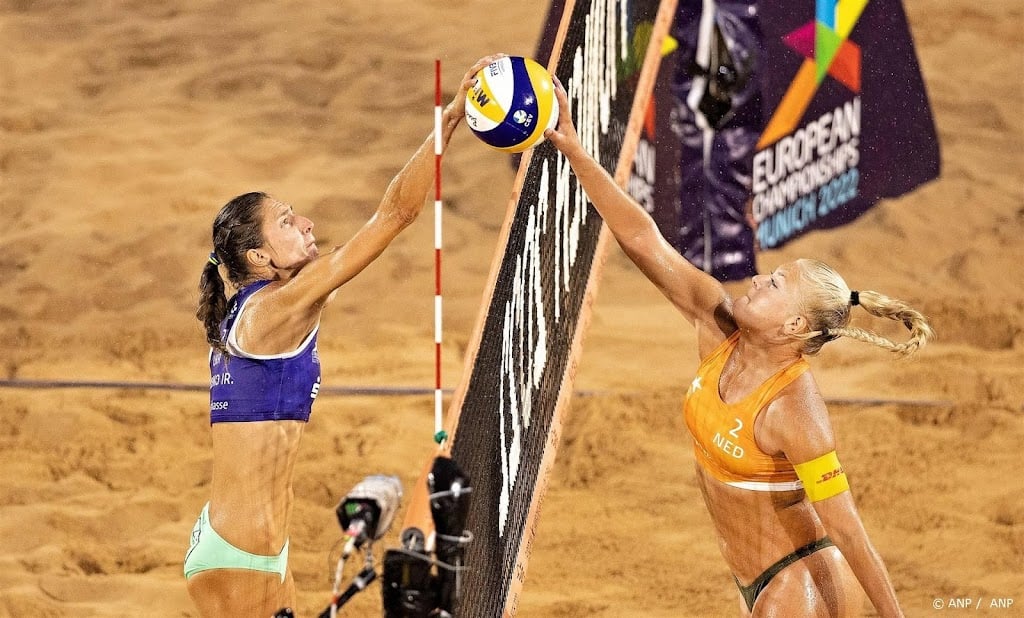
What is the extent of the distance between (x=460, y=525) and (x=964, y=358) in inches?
196

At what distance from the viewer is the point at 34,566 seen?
16.8 ft

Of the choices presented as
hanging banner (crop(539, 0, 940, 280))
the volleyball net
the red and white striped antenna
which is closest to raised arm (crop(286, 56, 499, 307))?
the red and white striped antenna

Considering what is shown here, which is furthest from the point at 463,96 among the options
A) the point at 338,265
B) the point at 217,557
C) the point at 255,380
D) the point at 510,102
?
the point at 217,557

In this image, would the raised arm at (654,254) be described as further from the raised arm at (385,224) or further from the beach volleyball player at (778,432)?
the raised arm at (385,224)

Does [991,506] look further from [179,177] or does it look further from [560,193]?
[179,177]

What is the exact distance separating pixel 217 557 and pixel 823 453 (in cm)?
168

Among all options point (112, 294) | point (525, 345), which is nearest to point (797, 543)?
point (525, 345)

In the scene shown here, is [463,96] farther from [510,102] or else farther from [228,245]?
[228,245]

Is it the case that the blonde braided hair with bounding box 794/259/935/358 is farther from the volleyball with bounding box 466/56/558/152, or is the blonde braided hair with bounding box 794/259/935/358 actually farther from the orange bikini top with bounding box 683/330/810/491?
the volleyball with bounding box 466/56/558/152

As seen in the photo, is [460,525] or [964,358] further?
[964,358]

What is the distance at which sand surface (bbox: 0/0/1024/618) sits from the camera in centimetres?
529

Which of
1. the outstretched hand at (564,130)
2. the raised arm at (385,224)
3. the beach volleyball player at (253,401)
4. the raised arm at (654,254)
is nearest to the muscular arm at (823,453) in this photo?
the raised arm at (654,254)

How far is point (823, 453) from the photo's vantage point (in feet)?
10.3

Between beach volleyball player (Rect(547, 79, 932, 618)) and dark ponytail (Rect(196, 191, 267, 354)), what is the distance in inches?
34.7
